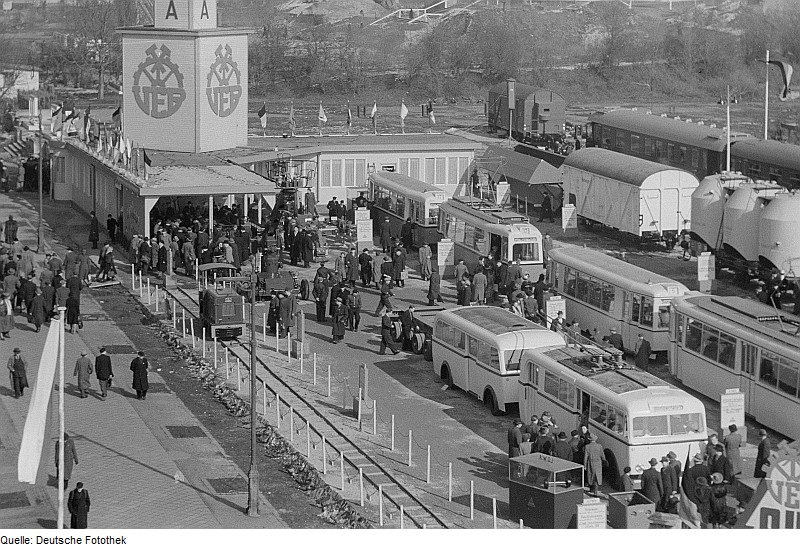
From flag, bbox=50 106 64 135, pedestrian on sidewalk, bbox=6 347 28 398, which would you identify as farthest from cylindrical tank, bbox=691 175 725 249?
flag, bbox=50 106 64 135

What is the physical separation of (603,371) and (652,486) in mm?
3784

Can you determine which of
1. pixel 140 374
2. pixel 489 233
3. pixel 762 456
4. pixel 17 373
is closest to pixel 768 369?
pixel 762 456

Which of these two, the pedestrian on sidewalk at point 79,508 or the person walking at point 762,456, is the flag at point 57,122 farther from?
the person walking at point 762,456

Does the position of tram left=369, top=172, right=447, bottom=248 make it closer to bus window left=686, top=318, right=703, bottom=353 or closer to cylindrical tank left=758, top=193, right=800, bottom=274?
cylindrical tank left=758, top=193, right=800, bottom=274

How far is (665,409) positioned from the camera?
24078 mm

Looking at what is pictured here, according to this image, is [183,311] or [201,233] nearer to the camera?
[183,311]

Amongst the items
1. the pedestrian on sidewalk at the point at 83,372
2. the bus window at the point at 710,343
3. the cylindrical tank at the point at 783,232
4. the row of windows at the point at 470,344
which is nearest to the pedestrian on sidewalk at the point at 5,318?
the pedestrian on sidewalk at the point at 83,372

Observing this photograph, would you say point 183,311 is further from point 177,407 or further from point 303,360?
point 177,407

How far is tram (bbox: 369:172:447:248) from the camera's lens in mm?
44656

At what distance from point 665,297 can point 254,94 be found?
7619 centimetres

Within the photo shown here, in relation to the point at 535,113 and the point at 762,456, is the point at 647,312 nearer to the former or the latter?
the point at 762,456

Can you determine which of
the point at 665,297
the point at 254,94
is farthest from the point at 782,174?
the point at 254,94

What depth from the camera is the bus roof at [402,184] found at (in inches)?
1799

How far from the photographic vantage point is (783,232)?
1508 inches
